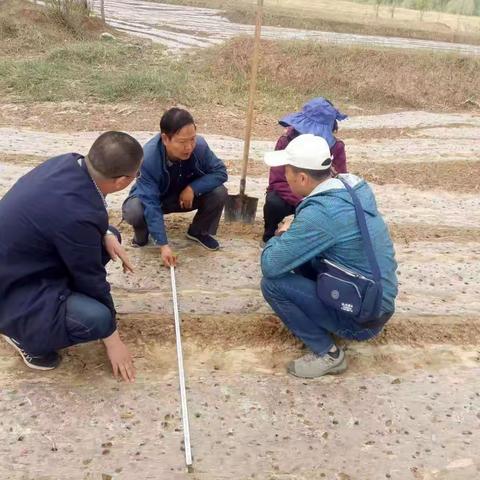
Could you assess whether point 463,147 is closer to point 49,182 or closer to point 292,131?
point 292,131

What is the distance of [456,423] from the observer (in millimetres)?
2850

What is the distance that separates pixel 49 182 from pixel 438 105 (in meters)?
10.9

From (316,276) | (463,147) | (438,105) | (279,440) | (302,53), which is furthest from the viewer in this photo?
(302,53)

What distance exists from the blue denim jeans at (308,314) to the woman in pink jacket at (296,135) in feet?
4.42

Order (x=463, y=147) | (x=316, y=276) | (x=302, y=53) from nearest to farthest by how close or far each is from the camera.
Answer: (x=316, y=276)
(x=463, y=147)
(x=302, y=53)

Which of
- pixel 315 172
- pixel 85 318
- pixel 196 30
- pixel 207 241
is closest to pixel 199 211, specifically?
pixel 207 241

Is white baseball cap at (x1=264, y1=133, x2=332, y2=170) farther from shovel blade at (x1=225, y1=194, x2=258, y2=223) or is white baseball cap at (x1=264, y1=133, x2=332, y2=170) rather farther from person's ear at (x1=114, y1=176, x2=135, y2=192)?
shovel blade at (x1=225, y1=194, x2=258, y2=223)

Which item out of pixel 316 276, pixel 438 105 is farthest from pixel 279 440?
pixel 438 105

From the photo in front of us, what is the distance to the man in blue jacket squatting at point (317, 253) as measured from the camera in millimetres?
2672

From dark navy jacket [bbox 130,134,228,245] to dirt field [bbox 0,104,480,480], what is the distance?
17.4 inches

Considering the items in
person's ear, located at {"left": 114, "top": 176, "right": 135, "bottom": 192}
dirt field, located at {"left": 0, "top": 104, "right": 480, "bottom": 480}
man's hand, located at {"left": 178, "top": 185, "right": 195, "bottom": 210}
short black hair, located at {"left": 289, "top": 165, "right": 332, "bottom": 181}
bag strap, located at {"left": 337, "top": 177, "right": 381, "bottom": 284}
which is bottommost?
dirt field, located at {"left": 0, "top": 104, "right": 480, "bottom": 480}

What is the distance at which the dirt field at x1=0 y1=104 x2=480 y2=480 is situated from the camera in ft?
8.30

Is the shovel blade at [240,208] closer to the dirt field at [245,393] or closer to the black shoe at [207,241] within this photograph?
the dirt field at [245,393]

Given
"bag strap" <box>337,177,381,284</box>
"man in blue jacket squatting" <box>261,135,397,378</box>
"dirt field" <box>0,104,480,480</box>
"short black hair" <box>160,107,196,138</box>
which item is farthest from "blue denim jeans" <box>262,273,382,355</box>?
"short black hair" <box>160,107,196,138</box>
